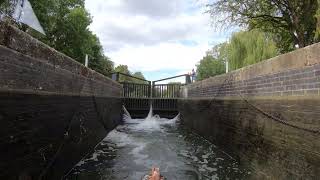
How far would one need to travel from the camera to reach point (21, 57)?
4418 mm

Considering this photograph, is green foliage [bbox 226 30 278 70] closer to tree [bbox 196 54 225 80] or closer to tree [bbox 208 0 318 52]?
tree [bbox 208 0 318 52]

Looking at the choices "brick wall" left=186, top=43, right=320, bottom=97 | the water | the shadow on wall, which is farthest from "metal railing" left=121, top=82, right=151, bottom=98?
"brick wall" left=186, top=43, right=320, bottom=97

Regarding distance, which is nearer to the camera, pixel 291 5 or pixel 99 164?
pixel 99 164

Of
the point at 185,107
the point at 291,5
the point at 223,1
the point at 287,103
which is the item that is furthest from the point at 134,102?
the point at 287,103

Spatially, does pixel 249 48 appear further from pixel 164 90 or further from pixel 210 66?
pixel 210 66

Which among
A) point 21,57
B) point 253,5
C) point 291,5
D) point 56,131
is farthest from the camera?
point 253,5

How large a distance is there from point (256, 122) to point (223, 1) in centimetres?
950

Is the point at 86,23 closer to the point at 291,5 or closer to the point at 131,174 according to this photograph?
the point at 291,5

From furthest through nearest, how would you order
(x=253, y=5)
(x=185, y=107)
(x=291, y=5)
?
(x=185, y=107) → (x=253, y=5) → (x=291, y=5)

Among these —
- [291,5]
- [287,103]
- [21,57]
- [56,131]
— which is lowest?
[56,131]

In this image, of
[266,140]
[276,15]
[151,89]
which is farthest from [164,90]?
[266,140]

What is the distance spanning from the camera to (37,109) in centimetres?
495

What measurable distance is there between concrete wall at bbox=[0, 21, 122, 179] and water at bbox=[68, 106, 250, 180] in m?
0.49

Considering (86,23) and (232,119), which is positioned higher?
(86,23)
